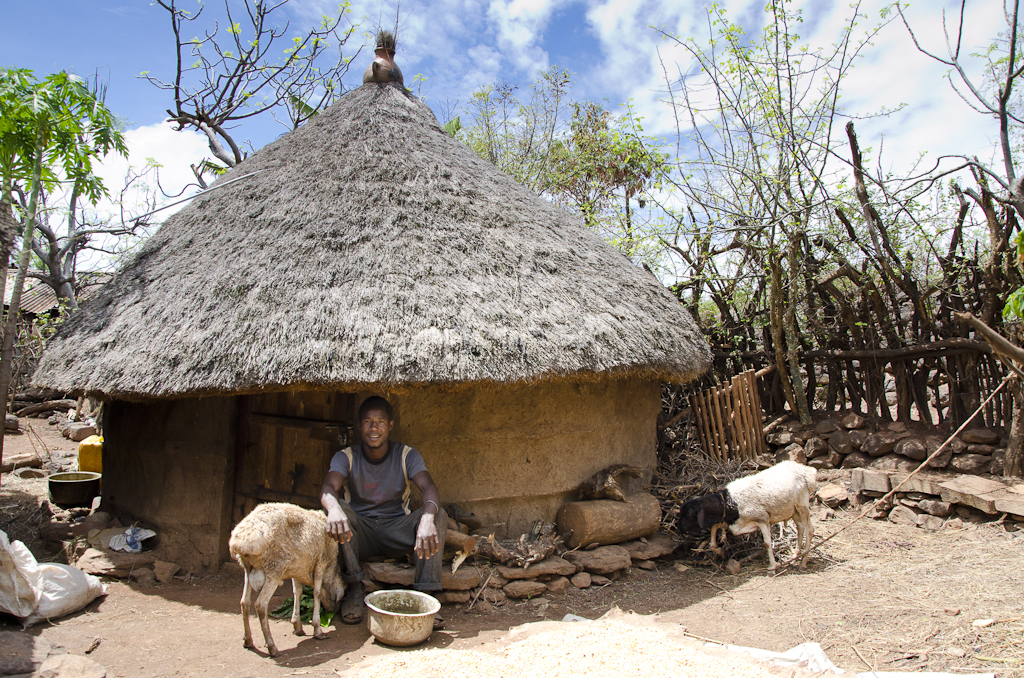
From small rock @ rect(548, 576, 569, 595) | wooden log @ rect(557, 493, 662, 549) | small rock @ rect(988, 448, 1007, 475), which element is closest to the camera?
small rock @ rect(548, 576, 569, 595)

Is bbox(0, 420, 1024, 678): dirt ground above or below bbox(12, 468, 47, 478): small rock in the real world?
below

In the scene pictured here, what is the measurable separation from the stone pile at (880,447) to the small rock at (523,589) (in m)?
3.85

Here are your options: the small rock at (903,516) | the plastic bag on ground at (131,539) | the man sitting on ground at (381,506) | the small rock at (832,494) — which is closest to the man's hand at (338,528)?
the man sitting on ground at (381,506)

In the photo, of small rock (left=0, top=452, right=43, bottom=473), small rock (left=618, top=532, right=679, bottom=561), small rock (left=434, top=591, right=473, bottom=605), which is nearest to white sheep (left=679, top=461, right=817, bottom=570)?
small rock (left=618, top=532, right=679, bottom=561)

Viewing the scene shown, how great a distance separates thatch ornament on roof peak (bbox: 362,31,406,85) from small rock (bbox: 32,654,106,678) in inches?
224

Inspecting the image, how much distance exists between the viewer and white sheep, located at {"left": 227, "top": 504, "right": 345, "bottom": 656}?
309 cm

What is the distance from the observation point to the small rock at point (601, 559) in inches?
172

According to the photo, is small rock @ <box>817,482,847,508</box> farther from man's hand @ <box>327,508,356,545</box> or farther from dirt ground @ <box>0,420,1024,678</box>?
man's hand @ <box>327,508,356,545</box>

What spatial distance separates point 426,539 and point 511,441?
1.22 metres

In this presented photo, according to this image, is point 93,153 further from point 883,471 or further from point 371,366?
point 883,471

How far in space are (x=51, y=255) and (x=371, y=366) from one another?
8.79m

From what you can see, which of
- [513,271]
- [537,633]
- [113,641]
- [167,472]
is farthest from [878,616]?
[167,472]

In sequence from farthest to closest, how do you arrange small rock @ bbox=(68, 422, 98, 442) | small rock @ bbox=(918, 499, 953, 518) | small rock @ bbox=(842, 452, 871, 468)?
small rock @ bbox=(68, 422, 98, 442) < small rock @ bbox=(842, 452, 871, 468) < small rock @ bbox=(918, 499, 953, 518)

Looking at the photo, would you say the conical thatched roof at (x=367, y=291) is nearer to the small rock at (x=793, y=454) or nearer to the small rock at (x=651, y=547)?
the small rock at (x=651, y=547)
